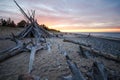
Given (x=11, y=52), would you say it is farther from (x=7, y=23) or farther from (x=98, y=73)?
(x=7, y=23)

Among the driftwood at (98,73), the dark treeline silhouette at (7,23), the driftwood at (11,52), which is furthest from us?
the dark treeline silhouette at (7,23)

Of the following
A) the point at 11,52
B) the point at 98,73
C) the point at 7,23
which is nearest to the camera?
the point at 98,73

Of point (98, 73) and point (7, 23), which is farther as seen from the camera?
point (7, 23)

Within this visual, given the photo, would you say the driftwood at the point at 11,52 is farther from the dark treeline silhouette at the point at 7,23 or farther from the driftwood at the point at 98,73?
the dark treeline silhouette at the point at 7,23

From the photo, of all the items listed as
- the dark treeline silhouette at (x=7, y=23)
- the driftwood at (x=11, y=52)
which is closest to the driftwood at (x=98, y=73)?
the driftwood at (x=11, y=52)

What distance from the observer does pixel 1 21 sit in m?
23.9

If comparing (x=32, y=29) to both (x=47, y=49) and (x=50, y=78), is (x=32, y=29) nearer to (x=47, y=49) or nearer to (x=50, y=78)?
(x=47, y=49)

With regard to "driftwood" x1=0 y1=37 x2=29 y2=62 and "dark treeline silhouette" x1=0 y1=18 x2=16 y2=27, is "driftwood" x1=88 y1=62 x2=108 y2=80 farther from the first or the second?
"dark treeline silhouette" x1=0 y1=18 x2=16 y2=27

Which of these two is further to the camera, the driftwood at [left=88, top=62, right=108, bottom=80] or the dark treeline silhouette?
the dark treeline silhouette

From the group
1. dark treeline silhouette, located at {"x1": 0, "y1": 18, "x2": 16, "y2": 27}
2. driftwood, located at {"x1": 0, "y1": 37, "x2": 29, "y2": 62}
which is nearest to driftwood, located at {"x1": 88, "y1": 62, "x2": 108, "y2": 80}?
driftwood, located at {"x1": 0, "y1": 37, "x2": 29, "y2": 62}

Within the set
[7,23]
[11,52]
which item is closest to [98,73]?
[11,52]

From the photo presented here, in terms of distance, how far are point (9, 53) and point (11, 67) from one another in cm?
132

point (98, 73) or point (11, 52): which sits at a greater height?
point (98, 73)

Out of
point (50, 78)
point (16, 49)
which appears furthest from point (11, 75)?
point (16, 49)
